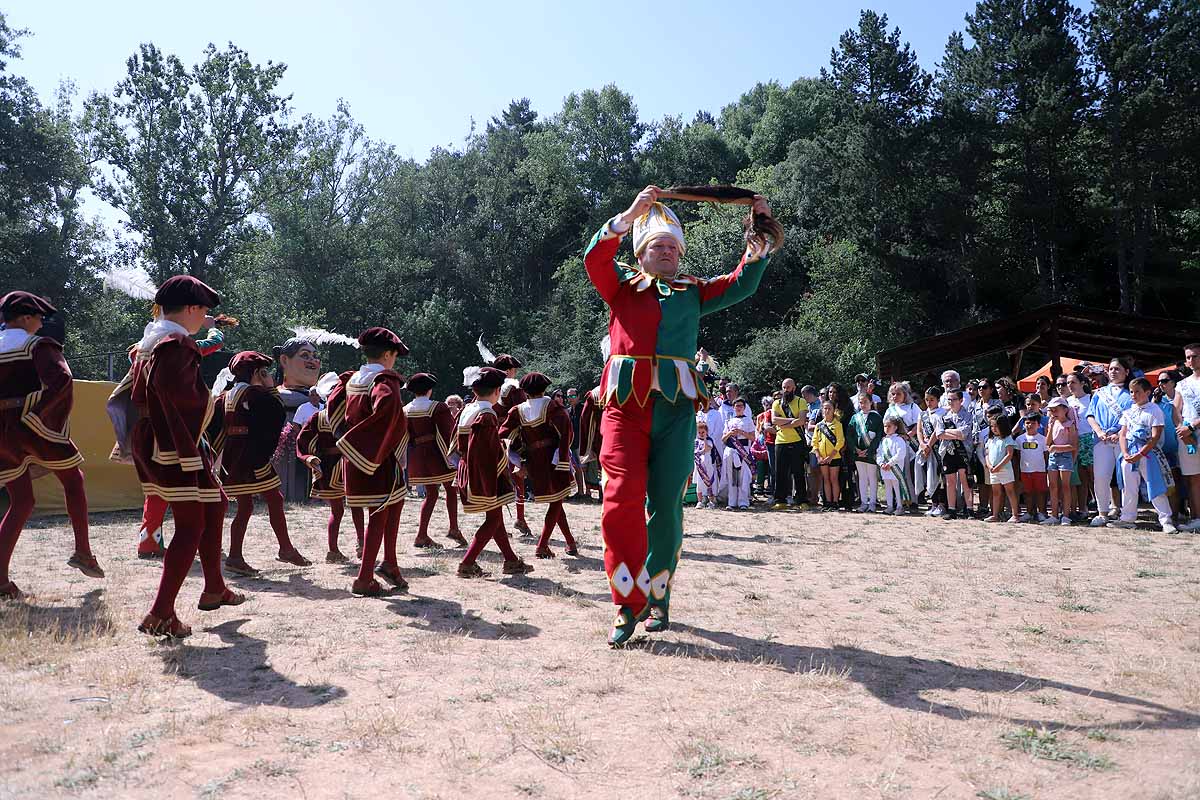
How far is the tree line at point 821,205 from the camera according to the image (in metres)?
29.8

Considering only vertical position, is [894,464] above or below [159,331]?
below

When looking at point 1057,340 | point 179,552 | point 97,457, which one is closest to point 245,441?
point 179,552

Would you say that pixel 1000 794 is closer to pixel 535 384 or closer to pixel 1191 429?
pixel 535 384

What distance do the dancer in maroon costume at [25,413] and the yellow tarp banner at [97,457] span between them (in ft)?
21.8

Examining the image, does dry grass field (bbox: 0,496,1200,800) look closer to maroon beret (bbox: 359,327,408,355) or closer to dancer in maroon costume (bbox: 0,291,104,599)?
dancer in maroon costume (bbox: 0,291,104,599)

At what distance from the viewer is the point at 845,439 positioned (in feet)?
43.8

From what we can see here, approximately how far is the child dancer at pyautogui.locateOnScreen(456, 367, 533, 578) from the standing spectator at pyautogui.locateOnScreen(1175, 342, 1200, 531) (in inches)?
302

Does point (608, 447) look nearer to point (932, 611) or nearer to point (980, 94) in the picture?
point (932, 611)

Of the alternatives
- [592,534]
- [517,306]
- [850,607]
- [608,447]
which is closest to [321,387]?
[592,534]

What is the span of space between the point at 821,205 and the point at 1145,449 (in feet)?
103

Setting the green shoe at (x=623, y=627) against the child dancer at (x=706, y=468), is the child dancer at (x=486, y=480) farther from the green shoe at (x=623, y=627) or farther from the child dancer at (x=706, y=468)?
the child dancer at (x=706, y=468)

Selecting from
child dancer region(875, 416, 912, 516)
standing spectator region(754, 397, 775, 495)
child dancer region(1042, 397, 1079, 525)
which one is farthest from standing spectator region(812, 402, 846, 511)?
child dancer region(1042, 397, 1079, 525)

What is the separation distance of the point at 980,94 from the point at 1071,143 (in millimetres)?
4085

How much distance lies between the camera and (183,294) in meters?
4.86
